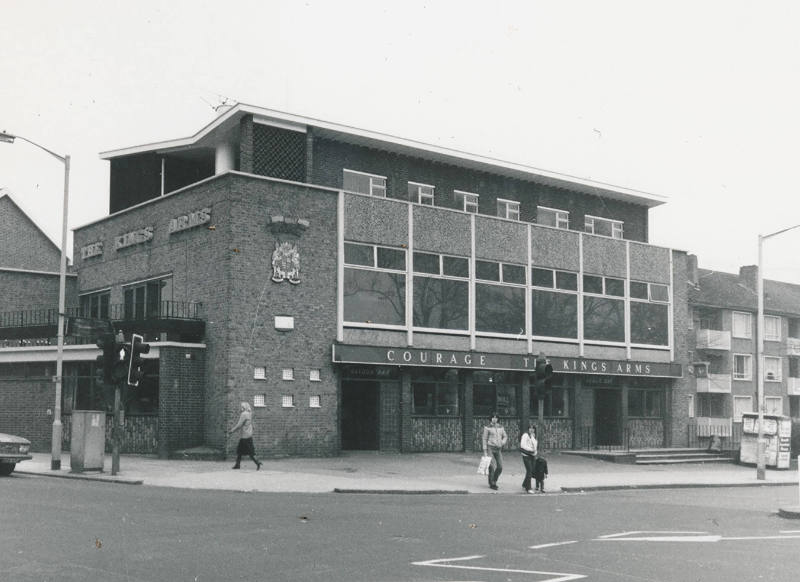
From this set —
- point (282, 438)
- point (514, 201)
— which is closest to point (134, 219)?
point (282, 438)

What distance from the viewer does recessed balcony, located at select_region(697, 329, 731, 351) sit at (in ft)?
179

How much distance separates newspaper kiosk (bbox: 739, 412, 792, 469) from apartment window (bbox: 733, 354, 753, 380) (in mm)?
21578

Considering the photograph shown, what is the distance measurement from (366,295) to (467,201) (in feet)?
23.2

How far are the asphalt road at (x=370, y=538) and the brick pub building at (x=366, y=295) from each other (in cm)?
833

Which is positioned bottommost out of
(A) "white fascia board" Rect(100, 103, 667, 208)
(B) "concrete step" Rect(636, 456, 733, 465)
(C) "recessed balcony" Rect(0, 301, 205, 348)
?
(B) "concrete step" Rect(636, 456, 733, 465)

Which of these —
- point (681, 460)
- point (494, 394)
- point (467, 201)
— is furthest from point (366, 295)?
point (681, 460)

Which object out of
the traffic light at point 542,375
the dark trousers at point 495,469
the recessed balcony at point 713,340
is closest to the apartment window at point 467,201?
the traffic light at point 542,375

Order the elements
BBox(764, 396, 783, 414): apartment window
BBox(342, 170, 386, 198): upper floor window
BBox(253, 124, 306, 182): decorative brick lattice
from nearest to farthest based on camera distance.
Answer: BBox(253, 124, 306, 182): decorative brick lattice
BBox(342, 170, 386, 198): upper floor window
BBox(764, 396, 783, 414): apartment window

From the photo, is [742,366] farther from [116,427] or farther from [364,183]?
[116,427]

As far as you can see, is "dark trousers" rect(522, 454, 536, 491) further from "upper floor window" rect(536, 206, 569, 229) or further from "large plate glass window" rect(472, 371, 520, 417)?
"upper floor window" rect(536, 206, 569, 229)

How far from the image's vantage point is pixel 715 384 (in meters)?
54.9

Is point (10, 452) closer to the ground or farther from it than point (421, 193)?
closer to the ground

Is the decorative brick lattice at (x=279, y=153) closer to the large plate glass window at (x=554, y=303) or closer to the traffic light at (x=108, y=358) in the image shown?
the traffic light at (x=108, y=358)

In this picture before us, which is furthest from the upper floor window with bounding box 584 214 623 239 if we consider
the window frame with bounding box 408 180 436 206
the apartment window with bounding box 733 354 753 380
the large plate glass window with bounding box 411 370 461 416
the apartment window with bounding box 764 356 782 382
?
the apartment window with bounding box 764 356 782 382
